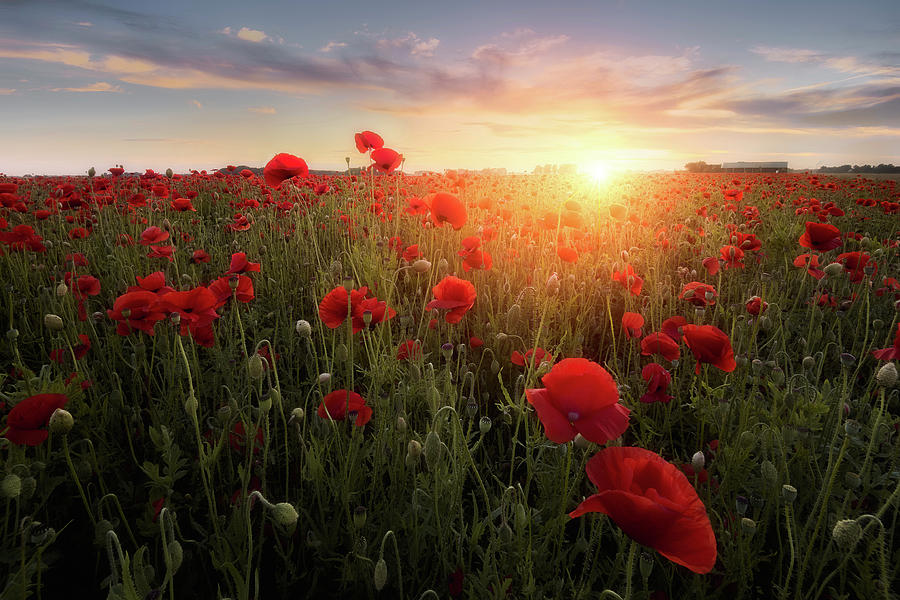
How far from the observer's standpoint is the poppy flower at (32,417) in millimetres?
1213

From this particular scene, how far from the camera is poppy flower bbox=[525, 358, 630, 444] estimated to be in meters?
1.00

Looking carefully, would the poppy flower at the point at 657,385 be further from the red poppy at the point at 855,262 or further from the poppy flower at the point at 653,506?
the red poppy at the point at 855,262

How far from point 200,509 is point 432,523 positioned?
0.84 metres

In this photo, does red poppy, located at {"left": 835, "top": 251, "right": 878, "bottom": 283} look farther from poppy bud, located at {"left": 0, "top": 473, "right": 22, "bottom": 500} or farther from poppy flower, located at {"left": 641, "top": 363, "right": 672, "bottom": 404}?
poppy bud, located at {"left": 0, "top": 473, "right": 22, "bottom": 500}

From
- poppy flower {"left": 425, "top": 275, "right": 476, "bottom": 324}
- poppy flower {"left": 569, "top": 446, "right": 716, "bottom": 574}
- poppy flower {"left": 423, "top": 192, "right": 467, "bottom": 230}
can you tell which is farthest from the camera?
poppy flower {"left": 423, "top": 192, "right": 467, "bottom": 230}

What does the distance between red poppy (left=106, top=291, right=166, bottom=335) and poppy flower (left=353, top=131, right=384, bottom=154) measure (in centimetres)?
169

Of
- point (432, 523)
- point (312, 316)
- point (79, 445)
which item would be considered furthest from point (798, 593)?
point (312, 316)

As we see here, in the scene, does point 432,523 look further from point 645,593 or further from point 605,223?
point 605,223


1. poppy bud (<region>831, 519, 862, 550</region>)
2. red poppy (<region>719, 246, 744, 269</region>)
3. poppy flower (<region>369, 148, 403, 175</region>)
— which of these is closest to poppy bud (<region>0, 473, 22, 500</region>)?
poppy bud (<region>831, 519, 862, 550</region>)

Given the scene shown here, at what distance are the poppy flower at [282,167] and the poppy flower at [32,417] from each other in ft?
5.35

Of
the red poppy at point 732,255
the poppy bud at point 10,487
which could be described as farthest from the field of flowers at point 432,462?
the red poppy at point 732,255

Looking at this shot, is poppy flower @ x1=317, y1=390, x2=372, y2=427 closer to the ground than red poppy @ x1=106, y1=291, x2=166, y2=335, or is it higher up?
closer to the ground

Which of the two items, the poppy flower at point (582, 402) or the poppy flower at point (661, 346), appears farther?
the poppy flower at point (661, 346)

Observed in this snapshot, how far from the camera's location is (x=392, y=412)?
6.02ft
